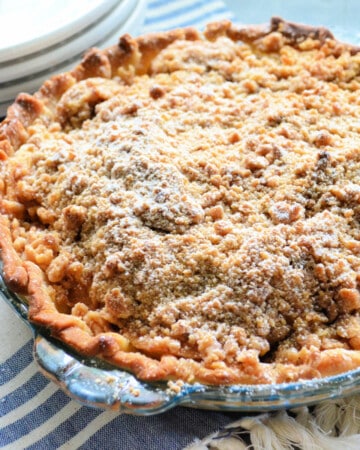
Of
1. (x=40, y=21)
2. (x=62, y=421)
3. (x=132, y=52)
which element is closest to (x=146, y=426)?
(x=62, y=421)

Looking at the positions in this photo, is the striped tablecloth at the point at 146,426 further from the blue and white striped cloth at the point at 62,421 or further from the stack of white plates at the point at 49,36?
the stack of white plates at the point at 49,36

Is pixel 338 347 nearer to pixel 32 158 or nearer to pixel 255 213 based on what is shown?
pixel 255 213

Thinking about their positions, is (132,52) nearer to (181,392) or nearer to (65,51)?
(65,51)

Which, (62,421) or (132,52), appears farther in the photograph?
(132,52)

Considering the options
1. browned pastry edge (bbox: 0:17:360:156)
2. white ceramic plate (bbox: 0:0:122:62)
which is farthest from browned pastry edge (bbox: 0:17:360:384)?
white ceramic plate (bbox: 0:0:122:62)

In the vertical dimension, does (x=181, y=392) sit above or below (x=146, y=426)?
above

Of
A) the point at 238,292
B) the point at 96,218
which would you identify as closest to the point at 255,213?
the point at 238,292
